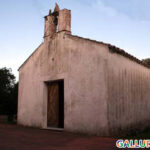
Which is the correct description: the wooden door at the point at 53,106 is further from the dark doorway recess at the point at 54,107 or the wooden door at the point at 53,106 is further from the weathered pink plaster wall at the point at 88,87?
the weathered pink plaster wall at the point at 88,87

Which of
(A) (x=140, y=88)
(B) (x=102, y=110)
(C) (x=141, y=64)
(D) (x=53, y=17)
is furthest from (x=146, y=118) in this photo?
(D) (x=53, y=17)

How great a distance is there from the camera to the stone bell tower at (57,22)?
10695mm

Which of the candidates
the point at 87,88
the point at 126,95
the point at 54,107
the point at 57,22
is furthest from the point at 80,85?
the point at 57,22

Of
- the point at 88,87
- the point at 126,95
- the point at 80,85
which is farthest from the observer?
the point at 126,95

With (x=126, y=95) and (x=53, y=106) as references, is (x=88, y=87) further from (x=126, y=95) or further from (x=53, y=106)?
(x=53, y=106)

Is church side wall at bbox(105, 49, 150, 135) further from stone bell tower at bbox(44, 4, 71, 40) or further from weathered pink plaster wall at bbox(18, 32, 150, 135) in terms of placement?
stone bell tower at bbox(44, 4, 71, 40)

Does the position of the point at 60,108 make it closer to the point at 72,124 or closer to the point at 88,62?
the point at 72,124

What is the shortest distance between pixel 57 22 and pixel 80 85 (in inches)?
182

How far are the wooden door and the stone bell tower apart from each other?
→ 2880 mm

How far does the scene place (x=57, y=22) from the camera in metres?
11.7

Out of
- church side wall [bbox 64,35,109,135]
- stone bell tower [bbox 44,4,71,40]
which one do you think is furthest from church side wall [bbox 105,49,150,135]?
stone bell tower [bbox 44,4,71,40]

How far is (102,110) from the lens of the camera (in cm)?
802

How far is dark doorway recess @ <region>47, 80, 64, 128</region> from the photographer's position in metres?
10.7

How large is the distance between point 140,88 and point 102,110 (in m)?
4.15
